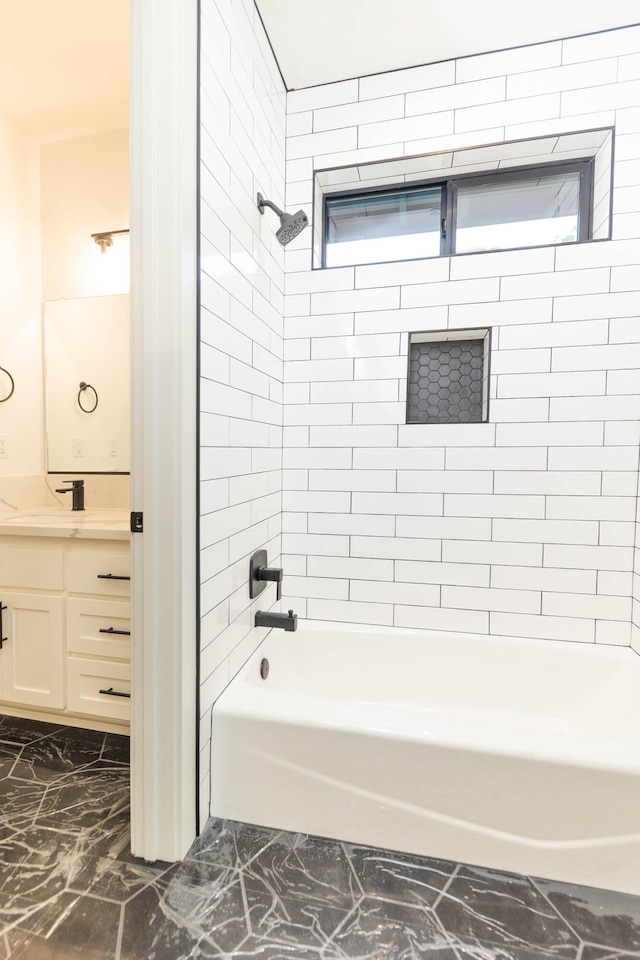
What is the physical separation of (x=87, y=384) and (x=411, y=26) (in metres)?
2.10

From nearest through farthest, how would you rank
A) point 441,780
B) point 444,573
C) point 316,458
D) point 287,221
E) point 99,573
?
point 441,780 < point 287,221 < point 99,573 < point 444,573 < point 316,458

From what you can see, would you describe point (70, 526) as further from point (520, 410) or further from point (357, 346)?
point (520, 410)

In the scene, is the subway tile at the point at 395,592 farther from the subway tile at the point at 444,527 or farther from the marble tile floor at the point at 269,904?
the marble tile floor at the point at 269,904

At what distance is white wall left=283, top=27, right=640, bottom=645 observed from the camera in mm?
1771

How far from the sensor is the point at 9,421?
2.26 meters

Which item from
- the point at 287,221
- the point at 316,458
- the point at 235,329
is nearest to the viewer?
the point at 235,329

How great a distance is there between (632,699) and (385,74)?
2.70 meters

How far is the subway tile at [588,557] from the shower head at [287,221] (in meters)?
1.61

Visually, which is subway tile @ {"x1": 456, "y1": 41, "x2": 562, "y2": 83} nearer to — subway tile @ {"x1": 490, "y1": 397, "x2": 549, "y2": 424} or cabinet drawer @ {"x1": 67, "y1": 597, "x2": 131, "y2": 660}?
subway tile @ {"x1": 490, "y1": 397, "x2": 549, "y2": 424}

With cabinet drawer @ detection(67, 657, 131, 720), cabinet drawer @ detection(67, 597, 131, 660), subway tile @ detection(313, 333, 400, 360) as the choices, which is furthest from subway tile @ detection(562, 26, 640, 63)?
cabinet drawer @ detection(67, 657, 131, 720)

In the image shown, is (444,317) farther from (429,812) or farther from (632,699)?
(429,812)

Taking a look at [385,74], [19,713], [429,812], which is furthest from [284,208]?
[19,713]

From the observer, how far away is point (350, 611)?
206 centimetres

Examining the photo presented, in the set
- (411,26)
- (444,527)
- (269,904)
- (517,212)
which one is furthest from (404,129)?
(269,904)
